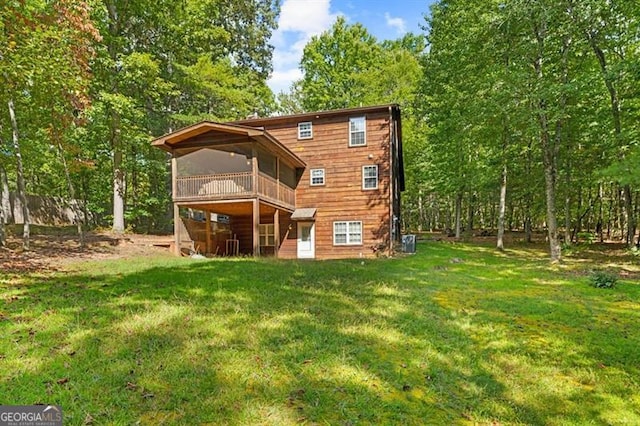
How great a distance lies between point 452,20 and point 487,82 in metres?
7.61

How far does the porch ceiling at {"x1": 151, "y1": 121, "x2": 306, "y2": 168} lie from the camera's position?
14141 millimetres

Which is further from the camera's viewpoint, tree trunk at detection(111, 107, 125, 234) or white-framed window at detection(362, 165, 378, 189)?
tree trunk at detection(111, 107, 125, 234)

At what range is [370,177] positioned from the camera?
58.6ft

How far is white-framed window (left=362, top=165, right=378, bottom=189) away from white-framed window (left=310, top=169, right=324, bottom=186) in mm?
2188

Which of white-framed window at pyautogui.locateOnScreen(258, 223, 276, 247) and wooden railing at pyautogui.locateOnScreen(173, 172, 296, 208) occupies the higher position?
wooden railing at pyautogui.locateOnScreen(173, 172, 296, 208)

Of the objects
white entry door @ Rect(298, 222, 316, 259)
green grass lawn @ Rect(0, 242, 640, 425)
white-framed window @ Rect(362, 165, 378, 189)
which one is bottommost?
green grass lawn @ Rect(0, 242, 640, 425)

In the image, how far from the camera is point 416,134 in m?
28.9

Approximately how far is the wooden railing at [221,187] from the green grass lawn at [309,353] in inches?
264

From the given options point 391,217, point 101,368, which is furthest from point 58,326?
point 391,217

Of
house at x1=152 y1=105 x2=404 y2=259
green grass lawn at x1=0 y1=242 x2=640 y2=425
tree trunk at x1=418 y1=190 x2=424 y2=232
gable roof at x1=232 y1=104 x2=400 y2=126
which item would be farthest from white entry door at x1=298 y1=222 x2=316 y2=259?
tree trunk at x1=418 y1=190 x2=424 y2=232

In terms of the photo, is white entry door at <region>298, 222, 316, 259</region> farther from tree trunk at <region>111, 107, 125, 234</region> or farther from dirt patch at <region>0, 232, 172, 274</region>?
tree trunk at <region>111, 107, 125, 234</region>

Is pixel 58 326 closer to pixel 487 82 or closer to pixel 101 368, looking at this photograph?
pixel 101 368

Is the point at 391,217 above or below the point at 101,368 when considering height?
above

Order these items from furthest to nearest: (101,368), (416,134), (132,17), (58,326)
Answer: (416,134) → (132,17) → (58,326) → (101,368)
